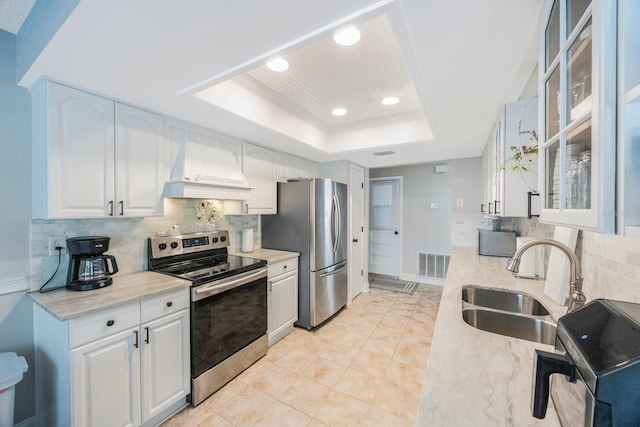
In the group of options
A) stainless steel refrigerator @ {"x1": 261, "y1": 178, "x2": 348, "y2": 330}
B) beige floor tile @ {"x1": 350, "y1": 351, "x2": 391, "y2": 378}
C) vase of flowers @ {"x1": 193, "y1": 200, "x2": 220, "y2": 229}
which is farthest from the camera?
stainless steel refrigerator @ {"x1": 261, "y1": 178, "x2": 348, "y2": 330}

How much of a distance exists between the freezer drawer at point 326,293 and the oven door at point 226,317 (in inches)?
26.5

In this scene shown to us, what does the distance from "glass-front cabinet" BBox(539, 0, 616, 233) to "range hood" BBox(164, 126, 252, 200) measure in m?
2.16

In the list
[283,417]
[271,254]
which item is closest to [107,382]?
[283,417]

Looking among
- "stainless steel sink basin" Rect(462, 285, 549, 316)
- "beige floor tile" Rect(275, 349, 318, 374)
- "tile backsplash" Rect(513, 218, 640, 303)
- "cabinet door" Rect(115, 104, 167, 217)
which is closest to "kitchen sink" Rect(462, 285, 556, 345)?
"stainless steel sink basin" Rect(462, 285, 549, 316)

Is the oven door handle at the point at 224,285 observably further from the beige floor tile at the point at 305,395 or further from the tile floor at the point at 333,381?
the beige floor tile at the point at 305,395

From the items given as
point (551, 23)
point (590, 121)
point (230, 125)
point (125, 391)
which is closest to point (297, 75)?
point (230, 125)

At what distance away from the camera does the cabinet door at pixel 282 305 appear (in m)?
2.71

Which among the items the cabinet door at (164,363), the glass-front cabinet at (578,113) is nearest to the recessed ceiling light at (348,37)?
the glass-front cabinet at (578,113)

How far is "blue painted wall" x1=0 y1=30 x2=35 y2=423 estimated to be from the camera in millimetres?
1566

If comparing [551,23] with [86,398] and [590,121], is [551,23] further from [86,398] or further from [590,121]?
[86,398]

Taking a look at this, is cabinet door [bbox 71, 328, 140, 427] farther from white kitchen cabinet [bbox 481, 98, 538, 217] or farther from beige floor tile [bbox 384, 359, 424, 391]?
white kitchen cabinet [bbox 481, 98, 538, 217]

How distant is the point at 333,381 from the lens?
7.10ft

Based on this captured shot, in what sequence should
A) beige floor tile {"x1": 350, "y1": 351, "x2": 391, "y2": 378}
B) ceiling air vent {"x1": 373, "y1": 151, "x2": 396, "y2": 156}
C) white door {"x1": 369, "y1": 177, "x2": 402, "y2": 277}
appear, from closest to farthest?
1. beige floor tile {"x1": 350, "y1": 351, "x2": 391, "y2": 378}
2. ceiling air vent {"x1": 373, "y1": 151, "x2": 396, "y2": 156}
3. white door {"x1": 369, "y1": 177, "x2": 402, "y2": 277}

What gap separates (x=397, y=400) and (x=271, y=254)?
178 cm
